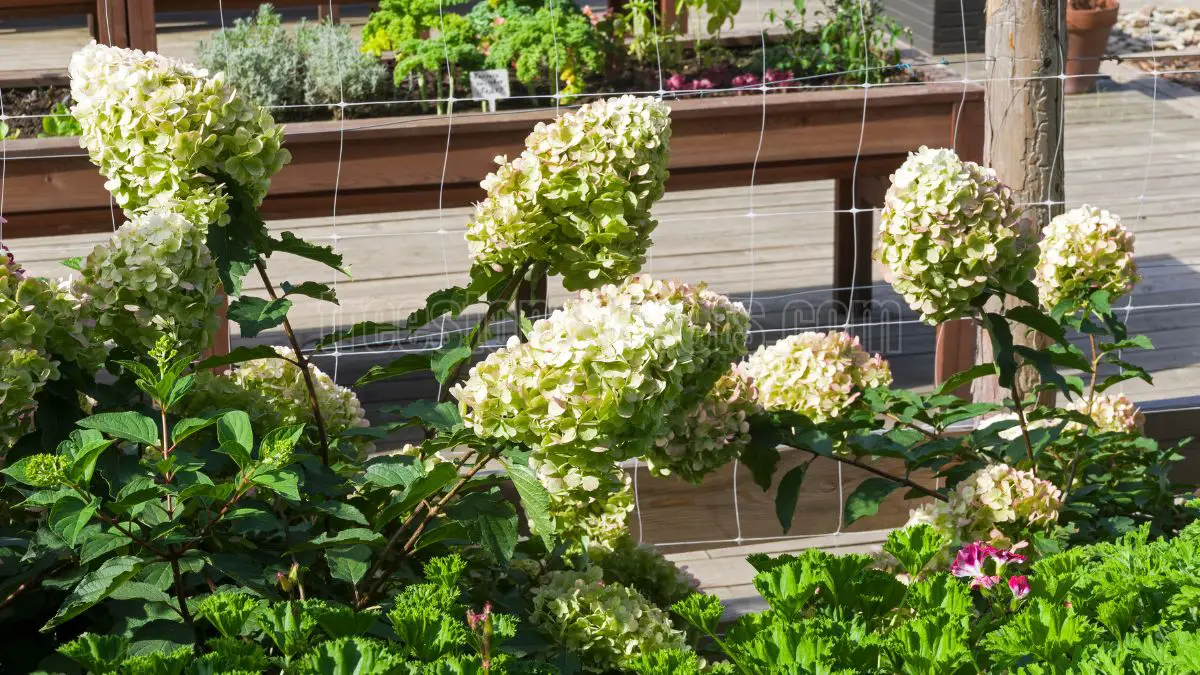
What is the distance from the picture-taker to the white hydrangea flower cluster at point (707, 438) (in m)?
1.52

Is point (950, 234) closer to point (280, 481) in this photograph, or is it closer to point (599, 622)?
point (599, 622)

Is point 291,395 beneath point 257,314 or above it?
beneath

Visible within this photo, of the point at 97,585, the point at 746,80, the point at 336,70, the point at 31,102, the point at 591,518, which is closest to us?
the point at 97,585

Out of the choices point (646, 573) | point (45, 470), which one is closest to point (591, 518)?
point (646, 573)

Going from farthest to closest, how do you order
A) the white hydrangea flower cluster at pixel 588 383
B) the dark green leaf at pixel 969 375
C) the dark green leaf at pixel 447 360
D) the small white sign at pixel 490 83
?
1. the small white sign at pixel 490 83
2. the dark green leaf at pixel 969 375
3. the dark green leaf at pixel 447 360
4. the white hydrangea flower cluster at pixel 588 383

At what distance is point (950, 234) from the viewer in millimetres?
1605

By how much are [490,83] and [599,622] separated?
8.07 feet

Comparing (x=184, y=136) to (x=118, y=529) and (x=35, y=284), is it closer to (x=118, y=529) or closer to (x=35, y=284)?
(x=35, y=284)

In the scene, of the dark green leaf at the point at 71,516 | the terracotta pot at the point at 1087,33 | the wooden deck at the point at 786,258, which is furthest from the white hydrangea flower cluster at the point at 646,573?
the terracotta pot at the point at 1087,33

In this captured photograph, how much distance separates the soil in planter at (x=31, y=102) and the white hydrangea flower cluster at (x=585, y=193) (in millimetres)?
2843

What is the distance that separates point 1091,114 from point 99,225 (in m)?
5.63

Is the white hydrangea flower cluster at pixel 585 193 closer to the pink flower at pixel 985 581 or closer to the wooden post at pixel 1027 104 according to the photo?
the pink flower at pixel 985 581

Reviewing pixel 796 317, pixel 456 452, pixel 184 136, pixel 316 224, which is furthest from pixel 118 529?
pixel 316 224

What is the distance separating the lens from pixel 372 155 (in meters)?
3.12
